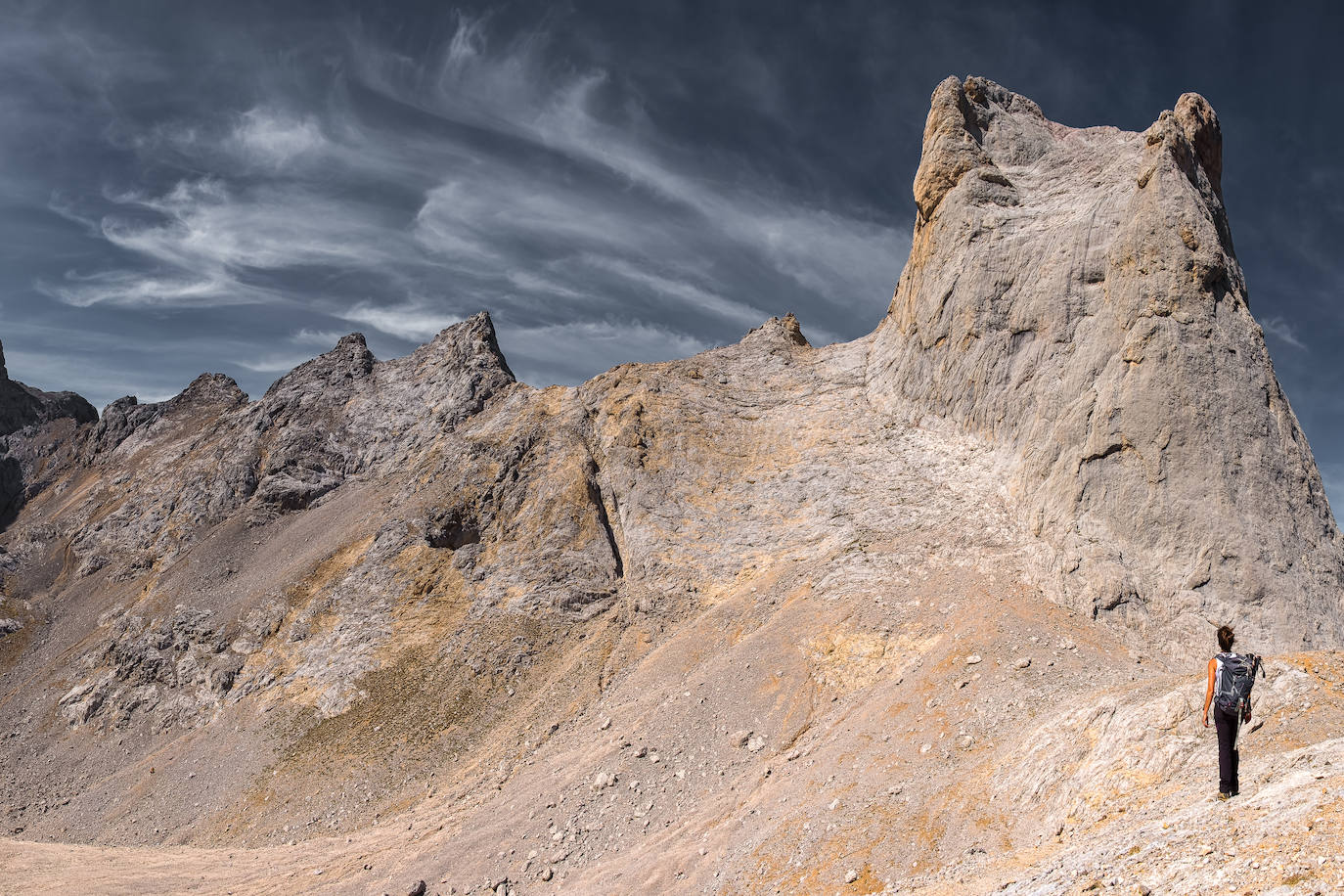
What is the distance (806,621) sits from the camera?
77.7 ft

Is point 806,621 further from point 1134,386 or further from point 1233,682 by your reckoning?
point 1233,682

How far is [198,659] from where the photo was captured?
33281 mm

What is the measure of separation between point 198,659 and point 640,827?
25968mm

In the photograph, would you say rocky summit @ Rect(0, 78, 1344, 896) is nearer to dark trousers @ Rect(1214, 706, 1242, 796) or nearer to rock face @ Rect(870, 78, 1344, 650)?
rock face @ Rect(870, 78, 1344, 650)

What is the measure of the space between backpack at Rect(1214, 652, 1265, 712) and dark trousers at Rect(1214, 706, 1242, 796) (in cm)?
11

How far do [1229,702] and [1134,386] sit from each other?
18282 millimetres

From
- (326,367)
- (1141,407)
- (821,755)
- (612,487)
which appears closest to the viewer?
(821,755)

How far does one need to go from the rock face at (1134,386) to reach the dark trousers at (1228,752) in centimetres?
1286

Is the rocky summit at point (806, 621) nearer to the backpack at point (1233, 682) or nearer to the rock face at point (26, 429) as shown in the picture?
the backpack at point (1233, 682)

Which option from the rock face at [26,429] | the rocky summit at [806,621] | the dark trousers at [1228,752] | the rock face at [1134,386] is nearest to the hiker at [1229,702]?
the dark trousers at [1228,752]

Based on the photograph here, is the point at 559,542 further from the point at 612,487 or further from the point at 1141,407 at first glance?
the point at 1141,407

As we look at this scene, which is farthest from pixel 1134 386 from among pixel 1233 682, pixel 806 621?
pixel 1233 682

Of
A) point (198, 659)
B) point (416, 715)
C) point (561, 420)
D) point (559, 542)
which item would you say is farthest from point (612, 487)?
point (198, 659)

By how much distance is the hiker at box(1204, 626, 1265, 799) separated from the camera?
8.91 meters
